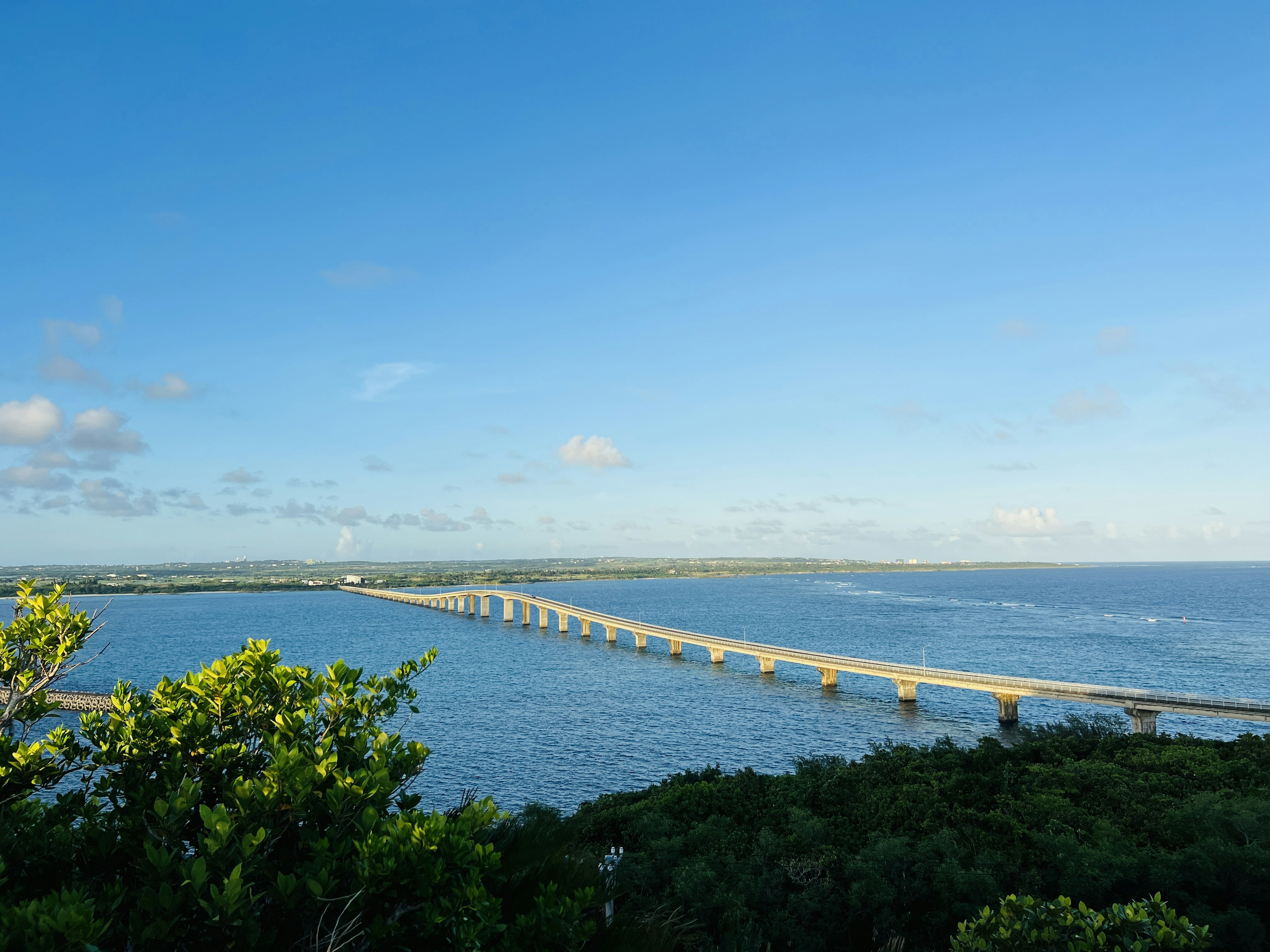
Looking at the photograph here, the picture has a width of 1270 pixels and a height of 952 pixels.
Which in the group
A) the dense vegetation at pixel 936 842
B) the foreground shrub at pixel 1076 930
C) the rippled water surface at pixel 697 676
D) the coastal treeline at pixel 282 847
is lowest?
the rippled water surface at pixel 697 676

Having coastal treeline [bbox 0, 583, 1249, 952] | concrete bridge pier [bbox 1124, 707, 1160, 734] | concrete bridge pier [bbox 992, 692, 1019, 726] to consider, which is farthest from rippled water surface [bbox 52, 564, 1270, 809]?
coastal treeline [bbox 0, 583, 1249, 952]

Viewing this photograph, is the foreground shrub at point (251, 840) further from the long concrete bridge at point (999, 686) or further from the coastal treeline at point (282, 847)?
the long concrete bridge at point (999, 686)

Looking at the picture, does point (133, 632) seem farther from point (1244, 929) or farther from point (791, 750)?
point (1244, 929)

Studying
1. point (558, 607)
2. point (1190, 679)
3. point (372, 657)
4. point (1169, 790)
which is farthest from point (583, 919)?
point (558, 607)

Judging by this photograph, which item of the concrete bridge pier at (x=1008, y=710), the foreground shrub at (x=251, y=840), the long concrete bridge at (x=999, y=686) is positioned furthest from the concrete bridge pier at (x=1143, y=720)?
the foreground shrub at (x=251, y=840)

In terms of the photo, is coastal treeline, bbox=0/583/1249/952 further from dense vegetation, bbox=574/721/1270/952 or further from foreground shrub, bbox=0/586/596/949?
dense vegetation, bbox=574/721/1270/952

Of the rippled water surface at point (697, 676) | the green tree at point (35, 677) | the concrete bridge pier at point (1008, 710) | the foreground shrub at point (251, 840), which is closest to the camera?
the foreground shrub at point (251, 840)

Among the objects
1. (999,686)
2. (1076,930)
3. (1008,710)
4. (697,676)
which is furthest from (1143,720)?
(1076,930)
